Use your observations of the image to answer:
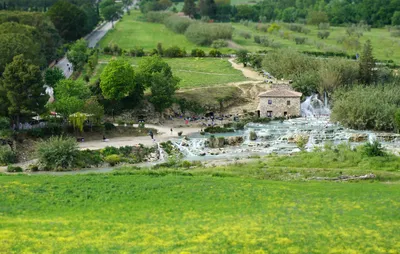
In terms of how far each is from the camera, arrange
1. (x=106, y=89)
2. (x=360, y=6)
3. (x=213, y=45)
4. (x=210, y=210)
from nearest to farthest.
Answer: (x=210, y=210) < (x=106, y=89) < (x=213, y=45) < (x=360, y=6)

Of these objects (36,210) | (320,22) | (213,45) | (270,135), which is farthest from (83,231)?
(320,22)

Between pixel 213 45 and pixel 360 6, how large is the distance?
192ft

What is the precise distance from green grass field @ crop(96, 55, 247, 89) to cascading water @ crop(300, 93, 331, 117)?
1184 cm

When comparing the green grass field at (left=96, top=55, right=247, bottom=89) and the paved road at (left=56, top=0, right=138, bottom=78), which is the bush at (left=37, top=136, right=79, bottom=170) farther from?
the paved road at (left=56, top=0, right=138, bottom=78)

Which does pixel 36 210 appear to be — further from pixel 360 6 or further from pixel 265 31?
pixel 360 6

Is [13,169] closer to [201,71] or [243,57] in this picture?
[201,71]

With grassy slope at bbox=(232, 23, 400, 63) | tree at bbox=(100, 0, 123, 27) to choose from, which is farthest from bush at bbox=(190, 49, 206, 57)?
tree at bbox=(100, 0, 123, 27)

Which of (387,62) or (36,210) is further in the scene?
(387,62)

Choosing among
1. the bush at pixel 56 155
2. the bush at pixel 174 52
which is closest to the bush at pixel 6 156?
the bush at pixel 56 155

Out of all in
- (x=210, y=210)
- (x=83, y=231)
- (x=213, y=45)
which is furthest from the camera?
(x=213, y=45)

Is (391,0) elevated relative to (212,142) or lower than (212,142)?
elevated

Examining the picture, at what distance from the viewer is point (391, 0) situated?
153 meters

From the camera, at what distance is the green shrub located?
56.1 metres

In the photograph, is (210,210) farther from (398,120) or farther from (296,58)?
(296,58)
